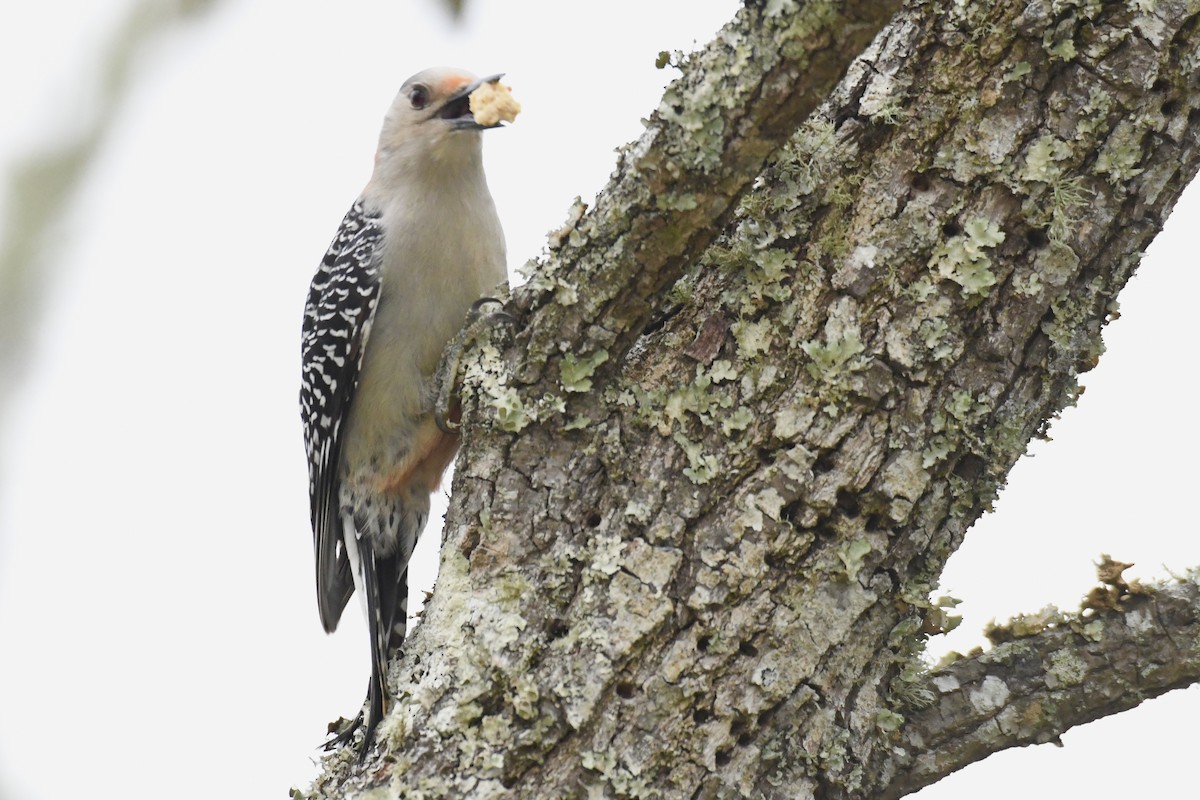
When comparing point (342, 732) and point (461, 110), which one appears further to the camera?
point (461, 110)

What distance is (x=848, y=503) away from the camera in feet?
9.94

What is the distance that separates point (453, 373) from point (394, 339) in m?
1.04

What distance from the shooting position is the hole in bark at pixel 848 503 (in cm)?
301

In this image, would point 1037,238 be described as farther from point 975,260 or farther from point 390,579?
point 390,579

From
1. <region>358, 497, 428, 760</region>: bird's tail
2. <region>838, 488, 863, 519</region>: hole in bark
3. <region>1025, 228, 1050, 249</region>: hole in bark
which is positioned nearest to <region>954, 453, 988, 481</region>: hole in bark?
<region>838, 488, 863, 519</region>: hole in bark

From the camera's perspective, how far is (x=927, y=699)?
322cm

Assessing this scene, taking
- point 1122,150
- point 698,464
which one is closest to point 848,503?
point 698,464

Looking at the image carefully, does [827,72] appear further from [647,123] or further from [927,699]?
[927,699]

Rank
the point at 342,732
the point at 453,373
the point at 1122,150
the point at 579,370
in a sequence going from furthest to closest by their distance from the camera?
1. the point at 453,373
2. the point at 342,732
3. the point at 579,370
4. the point at 1122,150

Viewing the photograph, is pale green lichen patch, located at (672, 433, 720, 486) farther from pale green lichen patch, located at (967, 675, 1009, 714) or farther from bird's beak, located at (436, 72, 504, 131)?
bird's beak, located at (436, 72, 504, 131)

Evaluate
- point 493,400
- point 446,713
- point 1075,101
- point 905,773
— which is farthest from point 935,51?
point 446,713

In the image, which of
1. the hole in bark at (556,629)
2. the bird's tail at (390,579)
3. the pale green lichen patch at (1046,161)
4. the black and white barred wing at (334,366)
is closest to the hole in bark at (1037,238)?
the pale green lichen patch at (1046,161)

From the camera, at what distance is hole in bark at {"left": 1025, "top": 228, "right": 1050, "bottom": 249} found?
2.99 m

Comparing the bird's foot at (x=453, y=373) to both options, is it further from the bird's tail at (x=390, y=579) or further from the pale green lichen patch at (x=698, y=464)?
the pale green lichen patch at (x=698, y=464)
